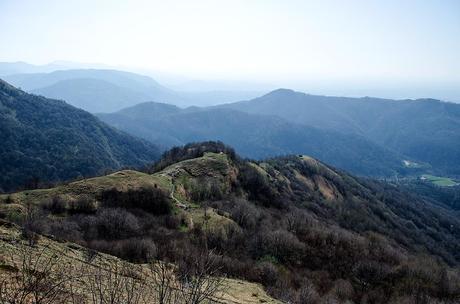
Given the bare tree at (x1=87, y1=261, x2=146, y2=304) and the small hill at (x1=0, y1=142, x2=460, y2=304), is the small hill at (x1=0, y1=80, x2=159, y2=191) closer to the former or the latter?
the small hill at (x1=0, y1=142, x2=460, y2=304)

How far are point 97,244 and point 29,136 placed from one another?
164 metres

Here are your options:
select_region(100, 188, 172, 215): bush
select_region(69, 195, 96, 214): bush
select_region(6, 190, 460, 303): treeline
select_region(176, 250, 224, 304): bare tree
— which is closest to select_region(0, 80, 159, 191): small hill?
select_region(100, 188, 172, 215): bush

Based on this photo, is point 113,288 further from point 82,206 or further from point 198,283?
point 82,206

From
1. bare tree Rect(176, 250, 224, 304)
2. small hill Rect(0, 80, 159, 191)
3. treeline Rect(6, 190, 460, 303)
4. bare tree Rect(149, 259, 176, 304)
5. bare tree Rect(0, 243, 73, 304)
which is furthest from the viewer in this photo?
small hill Rect(0, 80, 159, 191)

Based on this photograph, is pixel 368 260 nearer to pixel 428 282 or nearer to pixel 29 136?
pixel 428 282

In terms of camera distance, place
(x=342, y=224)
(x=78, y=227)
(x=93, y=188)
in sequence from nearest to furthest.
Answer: (x=78, y=227)
(x=93, y=188)
(x=342, y=224)

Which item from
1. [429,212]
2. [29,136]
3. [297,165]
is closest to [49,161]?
[29,136]

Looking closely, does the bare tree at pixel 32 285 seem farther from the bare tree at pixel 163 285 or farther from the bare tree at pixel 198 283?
the bare tree at pixel 198 283

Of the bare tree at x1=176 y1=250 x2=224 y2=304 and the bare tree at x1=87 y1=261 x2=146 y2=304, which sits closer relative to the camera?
the bare tree at x1=87 y1=261 x2=146 y2=304

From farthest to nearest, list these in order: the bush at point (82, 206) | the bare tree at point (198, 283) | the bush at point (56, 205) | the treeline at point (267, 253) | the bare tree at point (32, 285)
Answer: the bush at point (82, 206) → the bush at point (56, 205) → the treeline at point (267, 253) → the bare tree at point (198, 283) → the bare tree at point (32, 285)

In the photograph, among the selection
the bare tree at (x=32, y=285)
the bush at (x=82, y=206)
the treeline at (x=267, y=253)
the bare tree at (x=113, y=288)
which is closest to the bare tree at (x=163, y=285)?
the bare tree at (x=113, y=288)

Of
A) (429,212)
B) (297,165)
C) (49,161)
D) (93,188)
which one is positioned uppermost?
(93,188)

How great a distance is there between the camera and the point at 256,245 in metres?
37.6

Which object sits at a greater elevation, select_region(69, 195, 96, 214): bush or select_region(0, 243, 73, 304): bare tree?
select_region(0, 243, 73, 304): bare tree
